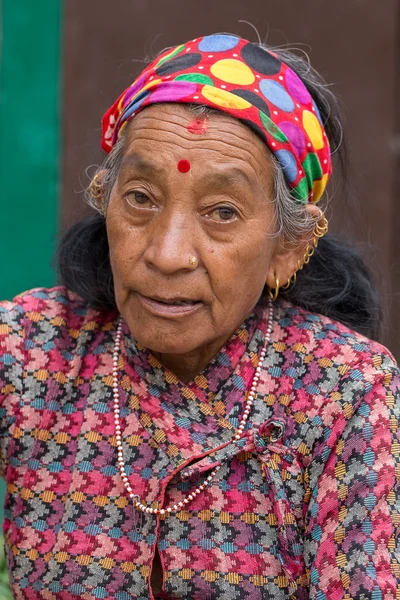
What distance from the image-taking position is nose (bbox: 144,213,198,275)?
8.14ft

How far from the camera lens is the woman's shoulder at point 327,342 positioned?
270cm

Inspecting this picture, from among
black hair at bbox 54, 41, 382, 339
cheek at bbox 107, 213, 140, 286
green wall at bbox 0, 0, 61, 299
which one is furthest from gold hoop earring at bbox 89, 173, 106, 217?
green wall at bbox 0, 0, 61, 299

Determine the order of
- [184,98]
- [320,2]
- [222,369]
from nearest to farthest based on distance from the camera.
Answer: [184,98] → [222,369] → [320,2]

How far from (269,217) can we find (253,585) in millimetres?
962

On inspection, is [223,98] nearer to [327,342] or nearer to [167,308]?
[167,308]

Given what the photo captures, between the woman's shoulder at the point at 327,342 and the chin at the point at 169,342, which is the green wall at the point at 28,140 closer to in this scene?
the woman's shoulder at the point at 327,342

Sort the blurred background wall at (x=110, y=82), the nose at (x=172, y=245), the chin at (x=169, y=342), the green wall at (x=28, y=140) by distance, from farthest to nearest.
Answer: the green wall at (x=28, y=140)
the blurred background wall at (x=110, y=82)
the chin at (x=169, y=342)
the nose at (x=172, y=245)

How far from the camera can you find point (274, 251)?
9.20ft

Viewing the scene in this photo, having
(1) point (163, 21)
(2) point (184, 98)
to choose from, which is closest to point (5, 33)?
(1) point (163, 21)

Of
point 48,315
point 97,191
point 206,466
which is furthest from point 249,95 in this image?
point 206,466

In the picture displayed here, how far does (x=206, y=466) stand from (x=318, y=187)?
849 millimetres

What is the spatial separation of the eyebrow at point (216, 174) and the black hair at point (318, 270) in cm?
48

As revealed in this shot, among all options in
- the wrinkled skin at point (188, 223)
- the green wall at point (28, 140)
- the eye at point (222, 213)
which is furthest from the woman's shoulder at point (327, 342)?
the green wall at point (28, 140)

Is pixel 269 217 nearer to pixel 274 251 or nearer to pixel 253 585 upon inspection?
pixel 274 251
